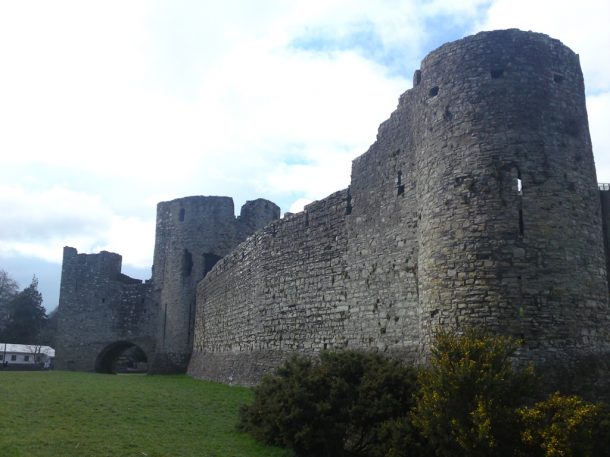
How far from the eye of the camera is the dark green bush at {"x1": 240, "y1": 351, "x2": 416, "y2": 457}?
39.7ft

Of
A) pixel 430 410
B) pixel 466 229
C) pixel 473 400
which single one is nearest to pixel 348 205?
pixel 466 229

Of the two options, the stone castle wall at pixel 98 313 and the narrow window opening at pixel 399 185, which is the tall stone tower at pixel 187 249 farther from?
the narrow window opening at pixel 399 185

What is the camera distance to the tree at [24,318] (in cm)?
6962

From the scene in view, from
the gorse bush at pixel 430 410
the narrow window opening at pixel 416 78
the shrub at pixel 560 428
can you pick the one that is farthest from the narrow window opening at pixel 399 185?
the shrub at pixel 560 428

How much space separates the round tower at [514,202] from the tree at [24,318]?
6410 centimetres

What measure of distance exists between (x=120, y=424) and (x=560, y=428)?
9.06 m

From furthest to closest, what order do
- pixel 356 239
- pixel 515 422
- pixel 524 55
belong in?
pixel 356 239 → pixel 524 55 → pixel 515 422

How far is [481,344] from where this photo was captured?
35.3ft

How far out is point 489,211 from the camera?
12992 millimetres

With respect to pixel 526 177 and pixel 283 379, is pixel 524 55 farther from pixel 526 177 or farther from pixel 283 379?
pixel 283 379

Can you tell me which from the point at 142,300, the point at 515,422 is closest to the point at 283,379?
the point at 515,422

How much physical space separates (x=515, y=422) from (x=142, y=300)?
32.8m

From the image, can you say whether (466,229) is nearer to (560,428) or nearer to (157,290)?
(560,428)

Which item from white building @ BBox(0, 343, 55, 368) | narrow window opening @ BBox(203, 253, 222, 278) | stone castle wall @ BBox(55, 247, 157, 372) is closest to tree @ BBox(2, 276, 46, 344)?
white building @ BBox(0, 343, 55, 368)
